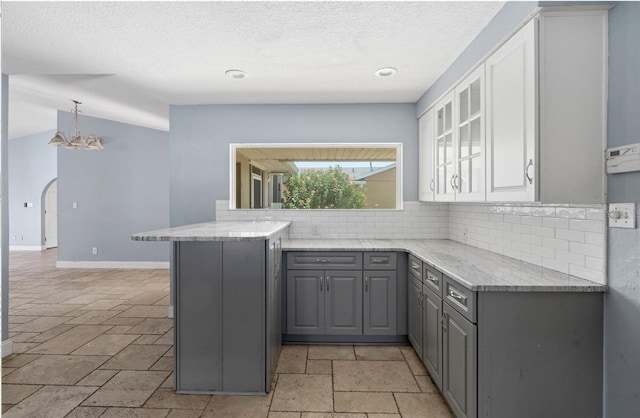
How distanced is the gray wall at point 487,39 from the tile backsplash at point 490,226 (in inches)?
40.8

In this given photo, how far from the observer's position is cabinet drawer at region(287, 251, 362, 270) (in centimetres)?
318

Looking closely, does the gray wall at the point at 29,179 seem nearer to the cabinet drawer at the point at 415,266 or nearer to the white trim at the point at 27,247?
the white trim at the point at 27,247

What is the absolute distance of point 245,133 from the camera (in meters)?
3.94

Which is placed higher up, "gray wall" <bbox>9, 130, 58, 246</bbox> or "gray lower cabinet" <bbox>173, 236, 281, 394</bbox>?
"gray wall" <bbox>9, 130, 58, 246</bbox>

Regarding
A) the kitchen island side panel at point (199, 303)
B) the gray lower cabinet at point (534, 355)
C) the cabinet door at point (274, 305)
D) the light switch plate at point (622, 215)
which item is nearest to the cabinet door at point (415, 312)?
the gray lower cabinet at point (534, 355)

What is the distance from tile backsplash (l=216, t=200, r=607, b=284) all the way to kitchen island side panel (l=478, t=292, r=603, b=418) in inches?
9.9

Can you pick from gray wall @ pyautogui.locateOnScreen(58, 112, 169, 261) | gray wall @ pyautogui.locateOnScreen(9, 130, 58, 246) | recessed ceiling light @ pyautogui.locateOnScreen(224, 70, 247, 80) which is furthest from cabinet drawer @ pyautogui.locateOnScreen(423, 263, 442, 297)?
gray wall @ pyautogui.locateOnScreen(9, 130, 58, 246)

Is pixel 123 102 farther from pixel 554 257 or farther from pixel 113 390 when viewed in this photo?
pixel 554 257

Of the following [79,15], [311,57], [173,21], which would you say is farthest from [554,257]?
[79,15]

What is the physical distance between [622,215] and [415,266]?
4.83ft

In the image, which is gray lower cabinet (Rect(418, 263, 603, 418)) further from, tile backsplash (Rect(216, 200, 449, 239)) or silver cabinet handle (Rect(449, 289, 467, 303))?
tile backsplash (Rect(216, 200, 449, 239))

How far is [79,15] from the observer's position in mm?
2098

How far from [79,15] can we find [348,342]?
309cm

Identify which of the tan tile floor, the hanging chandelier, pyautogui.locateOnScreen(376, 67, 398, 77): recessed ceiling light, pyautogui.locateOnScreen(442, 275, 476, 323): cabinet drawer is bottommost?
the tan tile floor
